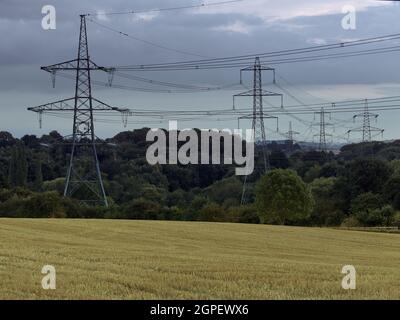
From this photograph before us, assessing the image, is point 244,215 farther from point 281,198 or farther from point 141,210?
point 141,210

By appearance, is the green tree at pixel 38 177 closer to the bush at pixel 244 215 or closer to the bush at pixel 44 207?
the bush at pixel 44 207

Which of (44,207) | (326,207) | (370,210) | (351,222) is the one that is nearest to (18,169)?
(44,207)

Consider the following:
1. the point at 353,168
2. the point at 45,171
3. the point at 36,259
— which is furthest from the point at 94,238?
the point at 45,171

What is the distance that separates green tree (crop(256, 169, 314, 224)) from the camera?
7925 centimetres

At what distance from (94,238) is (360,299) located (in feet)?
83.6

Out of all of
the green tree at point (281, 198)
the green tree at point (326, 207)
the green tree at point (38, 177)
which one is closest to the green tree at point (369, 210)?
the green tree at point (326, 207)

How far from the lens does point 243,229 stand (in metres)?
55.4

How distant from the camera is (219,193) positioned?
387ft

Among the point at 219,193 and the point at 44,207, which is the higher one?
the point at 219,193

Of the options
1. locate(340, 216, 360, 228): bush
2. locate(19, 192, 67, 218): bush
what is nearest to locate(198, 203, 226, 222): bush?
locate(340, 216, 360, 228): bush

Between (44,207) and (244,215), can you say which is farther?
(244,215)

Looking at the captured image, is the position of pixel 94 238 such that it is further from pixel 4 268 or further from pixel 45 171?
pixel 45 171

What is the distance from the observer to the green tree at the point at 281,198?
79.2 meters

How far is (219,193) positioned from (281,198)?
39274 mm
